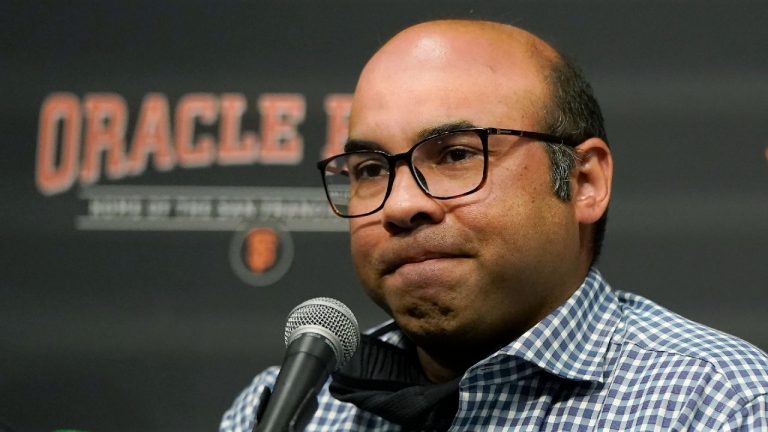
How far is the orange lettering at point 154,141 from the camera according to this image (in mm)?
1842

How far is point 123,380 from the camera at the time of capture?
1.82 meters

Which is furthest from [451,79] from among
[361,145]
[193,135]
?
[193,135]

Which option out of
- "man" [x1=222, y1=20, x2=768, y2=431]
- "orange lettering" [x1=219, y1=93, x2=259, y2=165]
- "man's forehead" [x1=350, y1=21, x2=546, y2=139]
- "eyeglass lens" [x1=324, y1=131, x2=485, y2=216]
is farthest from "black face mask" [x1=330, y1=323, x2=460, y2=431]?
"orange lettering" [x1=219, y1=93, x2=259, y2=165]

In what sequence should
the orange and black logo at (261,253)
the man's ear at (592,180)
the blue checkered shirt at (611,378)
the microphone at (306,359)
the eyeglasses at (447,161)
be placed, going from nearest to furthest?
1. the microphone at (306,359)
2. the blue checkered shirt at (611,378)
3. the eyeglasses at (447,161)
4. the man's ear at (592,180)
5. the orange and black logo at (261,253)

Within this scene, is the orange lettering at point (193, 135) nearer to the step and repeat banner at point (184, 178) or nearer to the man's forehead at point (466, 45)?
the step and repeat banner at point (184, 178)

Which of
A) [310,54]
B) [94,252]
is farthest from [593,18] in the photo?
[94,252]

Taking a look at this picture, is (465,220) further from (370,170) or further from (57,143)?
(57,143)

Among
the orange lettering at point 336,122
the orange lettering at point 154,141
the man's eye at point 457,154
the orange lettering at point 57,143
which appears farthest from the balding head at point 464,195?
the orange lettering at point 57,143

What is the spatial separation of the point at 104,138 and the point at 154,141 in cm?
11

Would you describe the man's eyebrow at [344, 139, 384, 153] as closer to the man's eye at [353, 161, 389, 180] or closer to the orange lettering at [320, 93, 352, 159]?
the man's eye at [353, 161, 389, 180]

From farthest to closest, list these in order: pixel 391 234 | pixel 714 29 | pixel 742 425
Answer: pixel 714 29 → pixel 391 234 → pixel 742 425

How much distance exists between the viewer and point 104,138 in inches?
72.7

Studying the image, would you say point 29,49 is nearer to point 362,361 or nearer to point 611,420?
point 362,361

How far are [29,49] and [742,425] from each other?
1.64m
